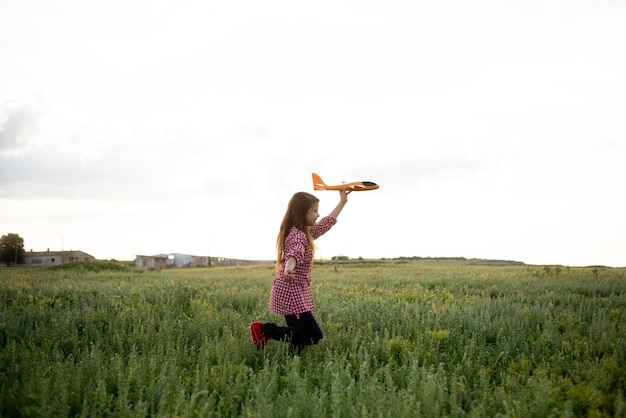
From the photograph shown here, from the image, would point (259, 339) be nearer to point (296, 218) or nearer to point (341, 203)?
point (296, 218)

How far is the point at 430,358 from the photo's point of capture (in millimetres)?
5355

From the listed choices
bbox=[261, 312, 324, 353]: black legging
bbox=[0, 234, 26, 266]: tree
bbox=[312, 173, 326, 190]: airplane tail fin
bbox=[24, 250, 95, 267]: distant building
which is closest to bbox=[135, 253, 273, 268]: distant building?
bbox=[24, 250, 95, 267]: distant building

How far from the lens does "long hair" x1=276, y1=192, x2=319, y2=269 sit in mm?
5676

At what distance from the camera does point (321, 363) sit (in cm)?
487

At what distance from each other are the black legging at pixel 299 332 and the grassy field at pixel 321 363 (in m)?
0.16

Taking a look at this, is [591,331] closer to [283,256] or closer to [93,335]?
[283,256]

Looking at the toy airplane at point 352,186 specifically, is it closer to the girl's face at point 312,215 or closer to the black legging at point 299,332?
the girl's face at point 312,215

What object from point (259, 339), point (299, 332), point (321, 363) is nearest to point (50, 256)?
point (259, 339)

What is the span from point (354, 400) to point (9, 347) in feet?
13.5

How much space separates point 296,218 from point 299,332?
137 cm

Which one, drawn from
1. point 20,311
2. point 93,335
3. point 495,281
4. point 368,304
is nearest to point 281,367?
point 93,335

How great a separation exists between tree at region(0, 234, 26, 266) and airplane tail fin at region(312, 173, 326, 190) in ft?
305

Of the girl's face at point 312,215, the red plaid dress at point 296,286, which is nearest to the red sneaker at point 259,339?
the red plaid dress at point 296,286

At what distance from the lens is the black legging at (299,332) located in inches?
214
